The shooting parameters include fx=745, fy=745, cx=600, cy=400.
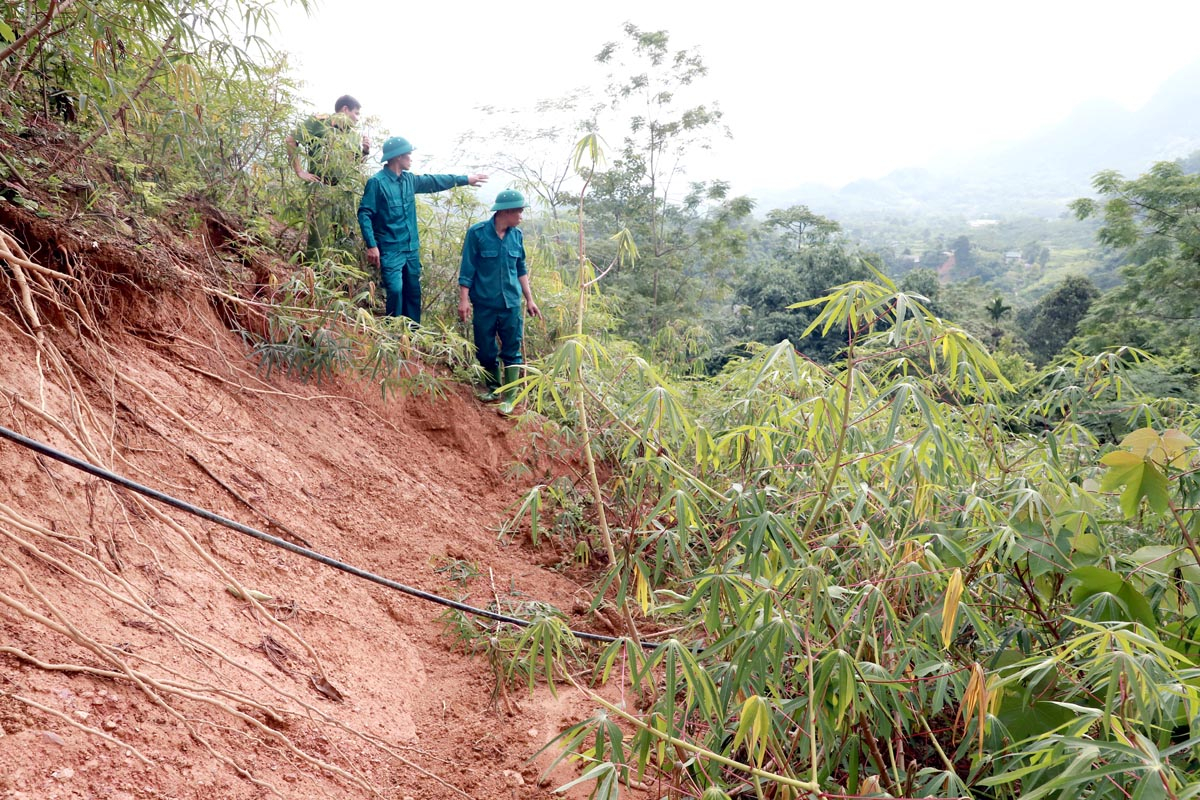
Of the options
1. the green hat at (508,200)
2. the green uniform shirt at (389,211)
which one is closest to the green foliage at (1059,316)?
the green hat at (508,200)

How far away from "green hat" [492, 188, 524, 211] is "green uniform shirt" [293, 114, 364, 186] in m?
0.89

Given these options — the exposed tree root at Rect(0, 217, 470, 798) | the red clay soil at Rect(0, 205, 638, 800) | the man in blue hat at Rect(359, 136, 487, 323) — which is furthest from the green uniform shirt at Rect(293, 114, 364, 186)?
the exposed tree root at Rect(0, 217, 470, 798)

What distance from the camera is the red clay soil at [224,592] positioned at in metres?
1.53

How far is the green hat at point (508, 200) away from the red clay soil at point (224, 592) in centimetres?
139

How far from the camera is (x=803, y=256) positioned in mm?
18891

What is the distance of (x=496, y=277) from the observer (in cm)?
447

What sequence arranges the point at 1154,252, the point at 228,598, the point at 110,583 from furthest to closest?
1. the point at 1154,252
2. the point at 228,598
3. the point at 110,583

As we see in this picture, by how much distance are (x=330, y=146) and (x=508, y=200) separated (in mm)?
1051

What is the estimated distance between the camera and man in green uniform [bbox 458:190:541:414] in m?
4.42

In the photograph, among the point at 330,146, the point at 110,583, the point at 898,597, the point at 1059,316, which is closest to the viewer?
the point at 898,597

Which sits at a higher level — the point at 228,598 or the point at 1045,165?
the point at 1045,165

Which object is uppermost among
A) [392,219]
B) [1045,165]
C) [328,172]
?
[1045,165]

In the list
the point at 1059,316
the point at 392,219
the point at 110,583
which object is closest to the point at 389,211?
the point at 392,219

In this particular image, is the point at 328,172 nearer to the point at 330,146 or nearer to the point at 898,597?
the point at 330,146
